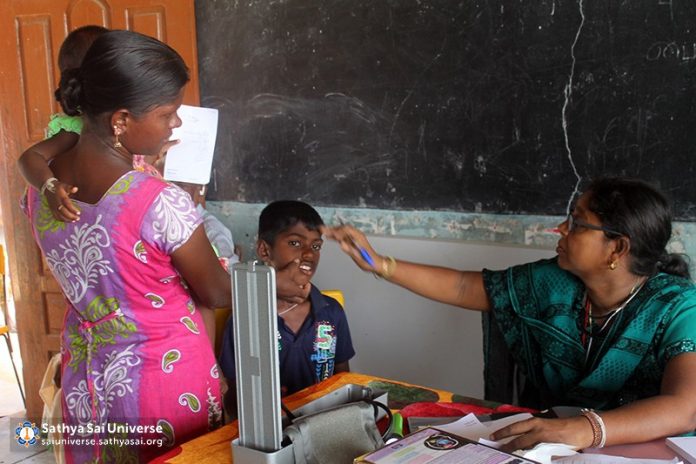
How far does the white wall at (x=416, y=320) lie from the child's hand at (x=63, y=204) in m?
1.68

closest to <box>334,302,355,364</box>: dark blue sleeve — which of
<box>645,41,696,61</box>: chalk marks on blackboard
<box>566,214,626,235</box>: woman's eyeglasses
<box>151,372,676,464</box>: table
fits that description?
<box>151,372,676,464</box>: table

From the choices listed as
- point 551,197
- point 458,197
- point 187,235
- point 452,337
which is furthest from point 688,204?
point 187,235

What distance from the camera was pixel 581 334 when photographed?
1.87m

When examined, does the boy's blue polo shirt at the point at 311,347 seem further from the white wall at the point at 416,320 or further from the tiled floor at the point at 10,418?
the tiled floor at the point at 10,418

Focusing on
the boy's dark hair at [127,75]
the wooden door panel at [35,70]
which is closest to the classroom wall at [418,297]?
the boy's dark hair at [127,75]

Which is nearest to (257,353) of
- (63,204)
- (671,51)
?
(63,204)

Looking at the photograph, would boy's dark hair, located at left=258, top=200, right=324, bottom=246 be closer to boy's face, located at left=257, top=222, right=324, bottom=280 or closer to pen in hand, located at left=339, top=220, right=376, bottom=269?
boy's face, located at left=257, top=222, right=324, bottom=280

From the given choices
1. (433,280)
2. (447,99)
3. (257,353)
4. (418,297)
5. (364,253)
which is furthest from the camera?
(418,297)

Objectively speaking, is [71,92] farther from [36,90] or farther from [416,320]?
[36,90]

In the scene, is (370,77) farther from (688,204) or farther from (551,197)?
(688,204)

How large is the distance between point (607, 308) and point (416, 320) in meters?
1.16

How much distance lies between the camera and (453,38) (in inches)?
104

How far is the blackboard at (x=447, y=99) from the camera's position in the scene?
2.28 m

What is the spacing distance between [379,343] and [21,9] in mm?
2577
